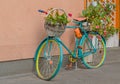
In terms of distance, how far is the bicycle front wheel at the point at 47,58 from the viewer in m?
6.86

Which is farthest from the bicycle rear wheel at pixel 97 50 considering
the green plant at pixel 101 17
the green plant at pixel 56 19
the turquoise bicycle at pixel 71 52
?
the green plant at pixel 56 19

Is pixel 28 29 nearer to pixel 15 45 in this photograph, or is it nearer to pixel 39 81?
pixel 15 45

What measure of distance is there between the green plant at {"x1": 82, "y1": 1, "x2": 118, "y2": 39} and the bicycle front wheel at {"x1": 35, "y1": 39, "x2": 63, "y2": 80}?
1249 mm

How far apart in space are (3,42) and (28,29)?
2.07ft

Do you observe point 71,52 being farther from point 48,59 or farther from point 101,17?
point 101,17

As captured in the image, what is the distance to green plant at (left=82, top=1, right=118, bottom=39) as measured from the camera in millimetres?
7782

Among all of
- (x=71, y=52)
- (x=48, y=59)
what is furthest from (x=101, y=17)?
(x=48, y=59)

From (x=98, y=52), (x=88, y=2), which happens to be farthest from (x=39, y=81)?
(x=88, y=2)

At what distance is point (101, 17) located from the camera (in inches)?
321

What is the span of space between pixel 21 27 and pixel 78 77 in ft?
5.15

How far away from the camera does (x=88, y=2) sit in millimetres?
8359

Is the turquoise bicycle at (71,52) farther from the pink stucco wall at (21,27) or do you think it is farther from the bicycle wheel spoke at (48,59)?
the pink stucco wall at (21,27)

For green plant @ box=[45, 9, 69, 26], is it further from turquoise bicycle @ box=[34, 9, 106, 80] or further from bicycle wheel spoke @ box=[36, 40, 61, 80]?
bicycle wheel spoke @ box=[36, 40, 61, 80]

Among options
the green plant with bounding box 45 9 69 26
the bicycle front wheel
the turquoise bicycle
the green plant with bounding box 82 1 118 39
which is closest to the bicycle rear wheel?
the turquoise bicycle
